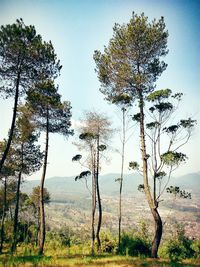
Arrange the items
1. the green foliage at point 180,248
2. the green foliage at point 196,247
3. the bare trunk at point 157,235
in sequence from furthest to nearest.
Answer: the green foliage at point 196,247 < the green foliage at point 180,248 < the bare trunk at point 157,235

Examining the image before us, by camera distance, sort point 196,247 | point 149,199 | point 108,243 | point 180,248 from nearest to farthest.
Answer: point 149,199, point 180,248, point 196,247, point 108,243

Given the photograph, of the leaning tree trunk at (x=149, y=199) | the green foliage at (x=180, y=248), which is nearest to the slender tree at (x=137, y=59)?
the leaning tree trunk at (x=149, y=199)

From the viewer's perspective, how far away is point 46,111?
20656mm

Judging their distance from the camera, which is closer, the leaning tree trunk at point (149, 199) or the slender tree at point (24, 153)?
the leaning tree trunk at point (149, 199)

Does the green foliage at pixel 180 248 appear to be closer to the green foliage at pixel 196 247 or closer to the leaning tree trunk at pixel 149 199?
the green foliage at pixel 196 247

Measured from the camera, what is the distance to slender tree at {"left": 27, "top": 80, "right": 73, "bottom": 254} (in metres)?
18.1

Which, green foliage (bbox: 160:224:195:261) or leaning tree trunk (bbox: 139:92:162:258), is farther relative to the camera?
green foliage (bbox: 160:224:195:261)

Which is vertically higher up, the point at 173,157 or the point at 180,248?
the point at 173,157

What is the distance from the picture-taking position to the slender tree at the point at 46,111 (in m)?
18.1

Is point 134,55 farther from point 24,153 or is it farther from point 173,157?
point 24,153

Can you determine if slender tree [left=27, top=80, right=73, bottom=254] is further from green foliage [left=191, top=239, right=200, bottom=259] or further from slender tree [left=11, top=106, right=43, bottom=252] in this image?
green foliage [left=191, top=239, right=200, bottom=259]

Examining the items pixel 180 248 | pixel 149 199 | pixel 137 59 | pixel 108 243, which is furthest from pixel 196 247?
pixel 137 59

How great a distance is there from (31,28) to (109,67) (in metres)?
5.93

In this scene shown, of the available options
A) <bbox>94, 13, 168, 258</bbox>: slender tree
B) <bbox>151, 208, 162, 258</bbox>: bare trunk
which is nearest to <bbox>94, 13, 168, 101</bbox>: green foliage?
<bbox>94, 13, 168, 258</bbox>: slender tree
